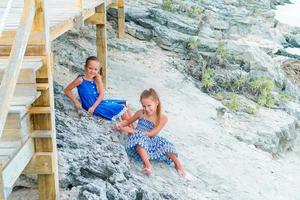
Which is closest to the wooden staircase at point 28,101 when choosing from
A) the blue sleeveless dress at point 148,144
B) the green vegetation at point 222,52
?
the blue sleeveless dress at point 148,144

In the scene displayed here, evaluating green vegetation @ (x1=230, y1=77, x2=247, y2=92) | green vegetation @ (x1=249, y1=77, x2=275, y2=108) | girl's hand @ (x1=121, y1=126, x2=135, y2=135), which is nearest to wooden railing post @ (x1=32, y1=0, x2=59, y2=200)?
girl's hand @ (x1=121, y1=126, x2=135, y2=135)

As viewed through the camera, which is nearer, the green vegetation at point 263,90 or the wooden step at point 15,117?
the wooden step at point 15,117

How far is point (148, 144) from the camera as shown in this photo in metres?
5.77

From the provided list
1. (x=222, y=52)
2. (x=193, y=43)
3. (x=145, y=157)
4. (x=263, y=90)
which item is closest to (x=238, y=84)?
(x=263, y=90)

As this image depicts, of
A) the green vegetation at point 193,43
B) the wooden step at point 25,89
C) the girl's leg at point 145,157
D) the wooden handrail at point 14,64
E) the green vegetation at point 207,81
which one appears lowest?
the green vegetation at point 207,81

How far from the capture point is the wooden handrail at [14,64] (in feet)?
9.32

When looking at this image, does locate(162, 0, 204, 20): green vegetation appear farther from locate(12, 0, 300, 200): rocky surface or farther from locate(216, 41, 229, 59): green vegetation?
locate(216, 41, 229, 59): green vegetation

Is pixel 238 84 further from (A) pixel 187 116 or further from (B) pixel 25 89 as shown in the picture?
(B) pixel 25 89

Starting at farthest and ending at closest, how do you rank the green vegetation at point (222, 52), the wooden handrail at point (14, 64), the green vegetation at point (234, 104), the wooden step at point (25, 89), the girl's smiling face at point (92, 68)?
the green vegetation at point (222, 52), the green vegetation at point (234, 104), the girl's smiling face at point (92, 68), the wooden step at point (25, 89), the wooden handrail at point (14, 64)

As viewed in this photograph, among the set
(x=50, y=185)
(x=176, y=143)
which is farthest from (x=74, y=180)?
(x=176, y=143)

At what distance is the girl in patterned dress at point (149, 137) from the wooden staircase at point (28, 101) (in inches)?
66.5

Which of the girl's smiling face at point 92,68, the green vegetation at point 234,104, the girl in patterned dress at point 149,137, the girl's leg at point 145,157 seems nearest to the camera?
the girl's leg at point 145,157

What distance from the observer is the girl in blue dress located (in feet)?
21.1

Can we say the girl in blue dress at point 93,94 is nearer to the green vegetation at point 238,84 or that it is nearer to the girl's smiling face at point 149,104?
the girl's smiling face at point 149,104
